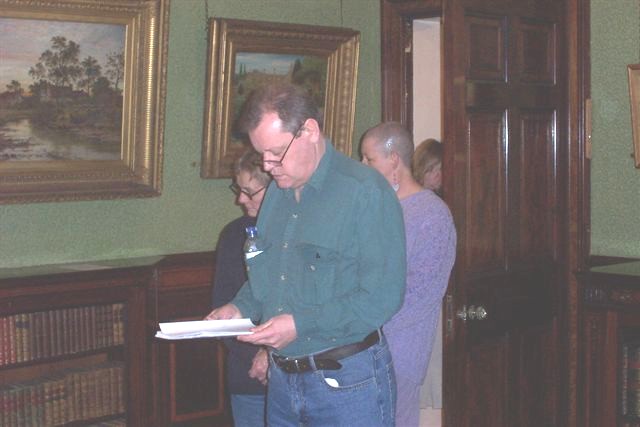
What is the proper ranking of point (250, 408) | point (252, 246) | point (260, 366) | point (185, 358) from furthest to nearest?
1. point (185, 358)
2. point (250, 408)
3. point (260, 366)
4. point (252, 246)

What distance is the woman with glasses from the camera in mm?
3846

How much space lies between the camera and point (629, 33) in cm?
545

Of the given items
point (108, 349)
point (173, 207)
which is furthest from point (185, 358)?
point (173, 207)

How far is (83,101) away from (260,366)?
182cm

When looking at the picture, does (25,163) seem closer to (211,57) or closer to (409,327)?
(211,57)

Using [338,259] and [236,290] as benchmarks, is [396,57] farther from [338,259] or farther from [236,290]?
[338,259]

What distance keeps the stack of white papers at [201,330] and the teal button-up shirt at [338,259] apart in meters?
0.15

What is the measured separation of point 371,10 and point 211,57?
1.31 meters

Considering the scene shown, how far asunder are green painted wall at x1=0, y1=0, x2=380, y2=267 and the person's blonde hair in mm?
1025

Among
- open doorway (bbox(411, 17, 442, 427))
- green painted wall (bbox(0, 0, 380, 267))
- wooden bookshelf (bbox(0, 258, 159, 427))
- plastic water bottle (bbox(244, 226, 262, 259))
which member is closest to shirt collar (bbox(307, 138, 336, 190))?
plastic water bottle (bbox(244, 226, 262, 259))

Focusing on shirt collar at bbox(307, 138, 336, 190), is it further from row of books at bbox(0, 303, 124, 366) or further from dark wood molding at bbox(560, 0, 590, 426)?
dark wood molding at bbox(560, 0, 590, 426)

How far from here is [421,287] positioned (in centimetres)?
412

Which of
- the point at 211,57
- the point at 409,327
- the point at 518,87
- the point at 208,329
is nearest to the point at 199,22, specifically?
the point at 211,57

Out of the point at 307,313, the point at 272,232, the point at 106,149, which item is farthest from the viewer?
the point at 106,149
